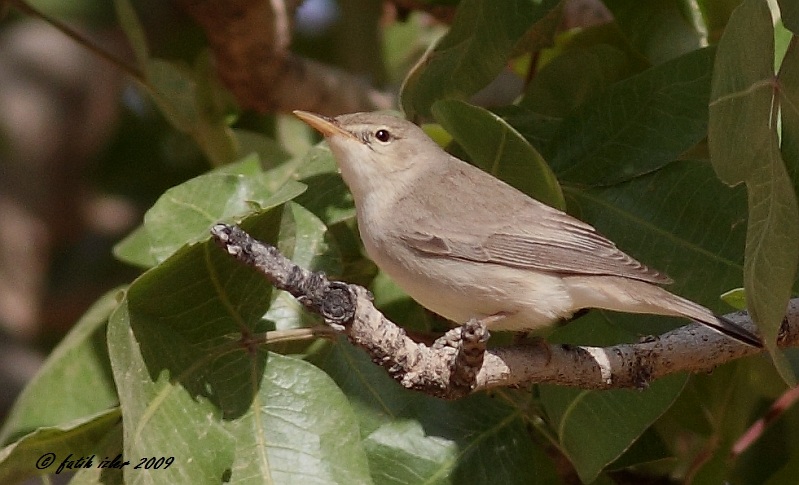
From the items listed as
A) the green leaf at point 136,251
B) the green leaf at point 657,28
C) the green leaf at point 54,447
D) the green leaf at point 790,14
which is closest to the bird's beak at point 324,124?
the green leaf at point 136,251

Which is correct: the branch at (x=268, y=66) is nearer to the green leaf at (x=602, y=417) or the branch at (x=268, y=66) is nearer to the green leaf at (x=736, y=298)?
the green leaf at (x=602, y=417)

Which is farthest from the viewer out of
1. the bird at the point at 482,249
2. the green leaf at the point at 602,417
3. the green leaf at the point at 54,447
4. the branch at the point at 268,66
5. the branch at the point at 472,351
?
the branch at the point at 268,66

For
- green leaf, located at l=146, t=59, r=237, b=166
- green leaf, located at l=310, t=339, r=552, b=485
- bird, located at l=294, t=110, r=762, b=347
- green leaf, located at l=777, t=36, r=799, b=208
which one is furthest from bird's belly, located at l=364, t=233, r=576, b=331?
green leaf, located at l=146, t=59, r=237, b=166

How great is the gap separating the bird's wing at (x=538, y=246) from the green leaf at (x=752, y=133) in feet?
1.71

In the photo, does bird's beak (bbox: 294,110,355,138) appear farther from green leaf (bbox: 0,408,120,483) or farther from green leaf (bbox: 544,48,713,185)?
green leaf (bbox: 0,408,120,483)

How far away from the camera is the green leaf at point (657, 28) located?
2.71 m

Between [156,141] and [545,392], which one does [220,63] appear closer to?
[156,141]

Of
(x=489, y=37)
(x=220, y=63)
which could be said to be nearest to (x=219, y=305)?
(x=489, y=37)

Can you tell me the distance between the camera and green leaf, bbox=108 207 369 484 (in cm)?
212

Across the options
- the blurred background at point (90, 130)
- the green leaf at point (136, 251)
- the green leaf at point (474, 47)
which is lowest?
the blurred background at point (90, 130)

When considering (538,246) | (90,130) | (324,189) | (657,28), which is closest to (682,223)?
(538,246)

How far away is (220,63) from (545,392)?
1937 mm

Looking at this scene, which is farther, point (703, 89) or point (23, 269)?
point (23, 269)

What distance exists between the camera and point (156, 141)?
4.71m
